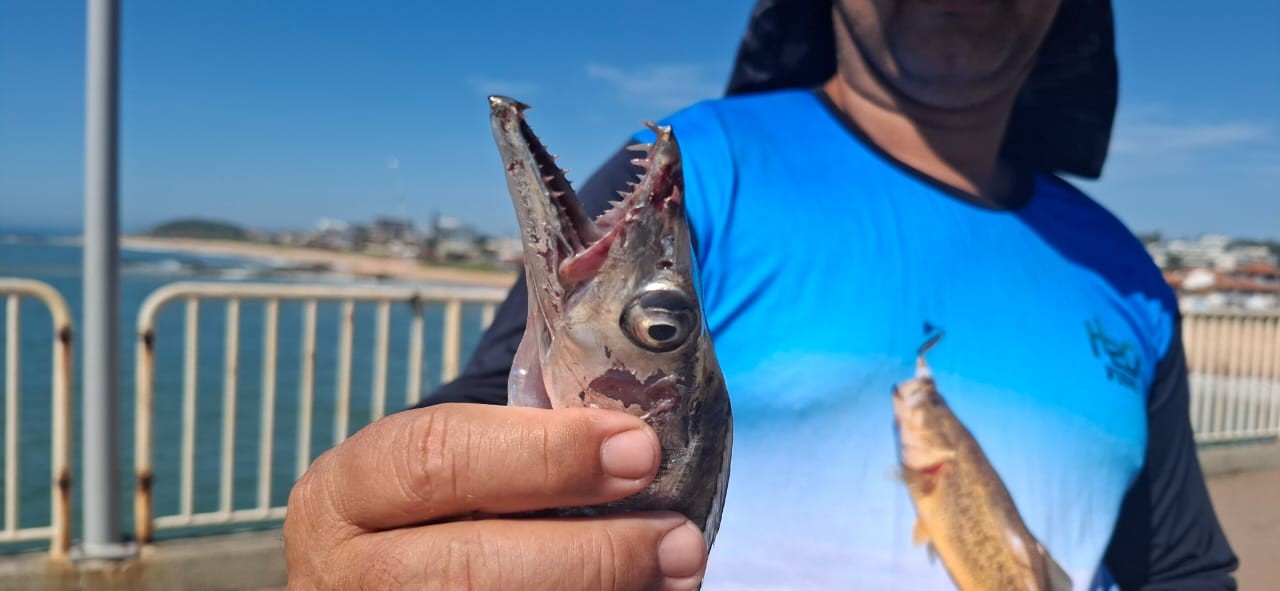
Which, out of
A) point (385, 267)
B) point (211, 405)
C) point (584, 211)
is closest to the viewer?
point (584, 211)

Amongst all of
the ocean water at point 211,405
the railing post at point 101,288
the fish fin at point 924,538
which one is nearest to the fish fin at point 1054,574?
the fish fin at point 924,538

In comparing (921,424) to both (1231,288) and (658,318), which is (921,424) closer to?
(658,318)

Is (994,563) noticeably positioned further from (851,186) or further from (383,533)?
(383,533)

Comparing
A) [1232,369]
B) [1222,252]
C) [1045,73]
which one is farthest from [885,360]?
[1222,252]

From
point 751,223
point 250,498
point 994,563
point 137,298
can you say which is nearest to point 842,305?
point 751,223

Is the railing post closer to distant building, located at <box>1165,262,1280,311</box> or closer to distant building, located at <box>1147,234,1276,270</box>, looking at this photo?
distant building, located at <box>1165,262,1280,311</box>

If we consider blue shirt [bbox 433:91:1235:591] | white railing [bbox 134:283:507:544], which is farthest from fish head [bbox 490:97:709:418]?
white railing [bbox 134:283:507:544]

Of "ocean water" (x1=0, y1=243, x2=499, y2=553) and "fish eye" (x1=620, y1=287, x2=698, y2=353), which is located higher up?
"fish eye" (x1=620, y1=287, x2=698, y2=353)
